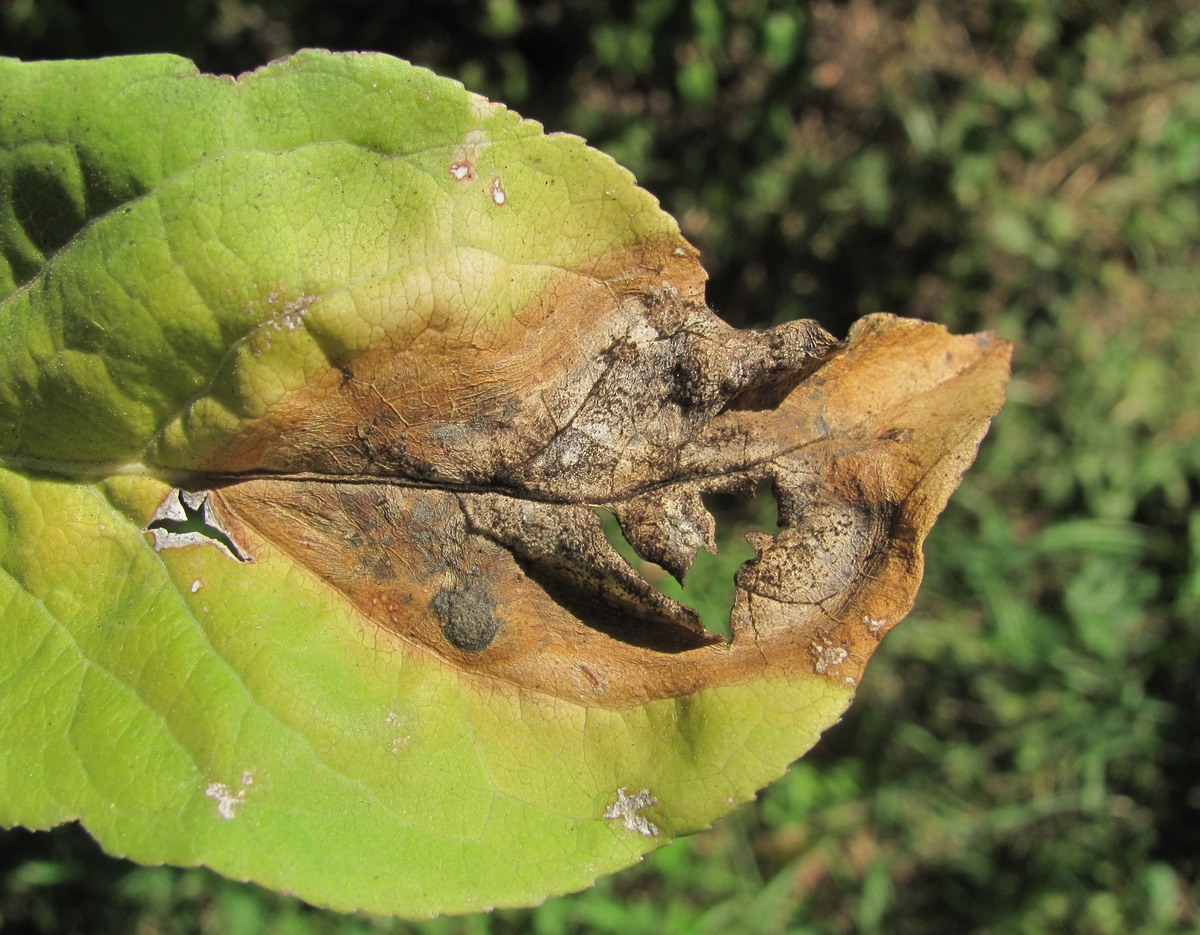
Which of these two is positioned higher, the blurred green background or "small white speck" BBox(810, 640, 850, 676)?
the blurred green background

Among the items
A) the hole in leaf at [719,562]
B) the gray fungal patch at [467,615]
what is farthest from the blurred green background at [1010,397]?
the gray fungal patch at [467,615]

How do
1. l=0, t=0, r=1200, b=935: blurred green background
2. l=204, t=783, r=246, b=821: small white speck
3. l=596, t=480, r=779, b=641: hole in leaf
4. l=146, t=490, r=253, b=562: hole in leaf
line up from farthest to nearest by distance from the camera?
l=0, t=0, r=1200, b=935: blurred green background, l=596, t=480, r=779, b=641: hole in leaf, l=146, t=490, r=253, b=562: hole in leaf, l=204, t=783, r=246, b=821: small white speck

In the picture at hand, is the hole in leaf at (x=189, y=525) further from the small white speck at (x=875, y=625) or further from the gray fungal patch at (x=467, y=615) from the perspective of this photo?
the small white speck at (x=875, y=625)

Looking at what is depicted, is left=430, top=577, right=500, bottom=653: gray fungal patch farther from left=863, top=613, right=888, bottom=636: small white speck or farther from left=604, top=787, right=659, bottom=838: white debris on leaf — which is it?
left=863, top=613, right=888, bottom=636: small white speck

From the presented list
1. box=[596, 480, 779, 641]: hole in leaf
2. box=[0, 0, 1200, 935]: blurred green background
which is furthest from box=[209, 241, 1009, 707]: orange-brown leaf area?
box=[0, 0, 1200, 935]: blurred green background

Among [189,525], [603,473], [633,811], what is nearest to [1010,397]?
[603,473]

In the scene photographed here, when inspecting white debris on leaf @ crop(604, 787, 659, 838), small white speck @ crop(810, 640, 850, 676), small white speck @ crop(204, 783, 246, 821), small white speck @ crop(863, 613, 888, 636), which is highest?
small white speck @ crop(863, 613, 888, 636)
